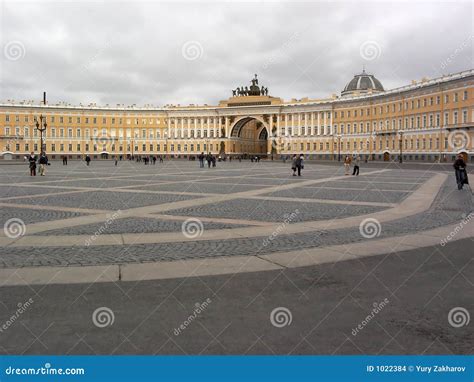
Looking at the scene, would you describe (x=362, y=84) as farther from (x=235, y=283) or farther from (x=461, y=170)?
(x=235, y=283)

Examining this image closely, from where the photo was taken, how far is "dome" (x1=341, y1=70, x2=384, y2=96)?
11456 cm

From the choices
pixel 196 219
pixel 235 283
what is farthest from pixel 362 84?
pixel 235 283

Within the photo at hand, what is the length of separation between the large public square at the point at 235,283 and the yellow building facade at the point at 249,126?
72456 mm

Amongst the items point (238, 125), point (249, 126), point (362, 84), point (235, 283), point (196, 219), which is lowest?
point (235, 283)

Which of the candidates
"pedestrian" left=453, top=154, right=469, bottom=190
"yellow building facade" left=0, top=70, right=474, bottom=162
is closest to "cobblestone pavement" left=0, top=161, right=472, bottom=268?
"pedestrian" left=453, top=154, right=469, bottom=190

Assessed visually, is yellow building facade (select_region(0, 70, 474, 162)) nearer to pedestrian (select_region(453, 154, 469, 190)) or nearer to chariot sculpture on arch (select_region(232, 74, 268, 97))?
chariot sculpture on arch (select_region(232, 74, 268, 97))

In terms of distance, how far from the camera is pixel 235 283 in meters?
5.83

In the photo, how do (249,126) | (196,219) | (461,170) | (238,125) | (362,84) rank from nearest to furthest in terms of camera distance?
(196,219) → (461,170) → (362,84) → (238,125) → (249,126)

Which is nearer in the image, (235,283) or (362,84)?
(235,283)

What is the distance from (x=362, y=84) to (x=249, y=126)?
3821cm

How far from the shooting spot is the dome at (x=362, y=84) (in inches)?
4510

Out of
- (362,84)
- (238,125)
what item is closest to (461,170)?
(362,84)

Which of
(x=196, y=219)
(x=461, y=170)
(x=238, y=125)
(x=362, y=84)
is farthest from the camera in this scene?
(x=238, y=125)

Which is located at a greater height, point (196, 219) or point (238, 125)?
point (238, 125)
